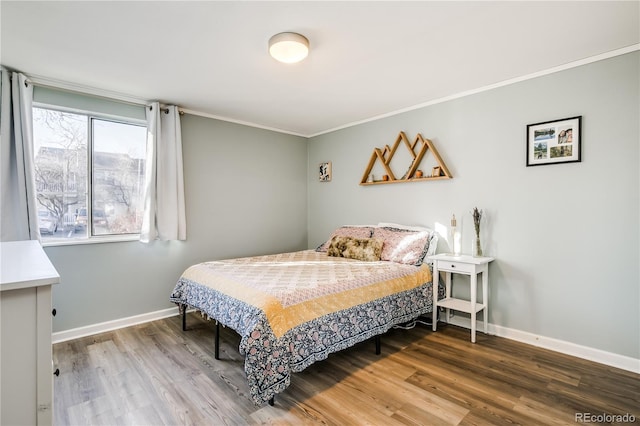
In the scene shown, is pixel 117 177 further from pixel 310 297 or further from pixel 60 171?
pixel 310 297

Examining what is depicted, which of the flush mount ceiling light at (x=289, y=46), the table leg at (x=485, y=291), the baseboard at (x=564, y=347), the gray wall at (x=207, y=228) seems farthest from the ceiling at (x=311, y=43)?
the baseboard at (x=564, y=347)

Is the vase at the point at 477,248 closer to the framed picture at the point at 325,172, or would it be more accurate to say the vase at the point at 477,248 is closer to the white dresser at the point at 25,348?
the framed picture at the point at 325,172

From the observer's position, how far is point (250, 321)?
2.02 metres

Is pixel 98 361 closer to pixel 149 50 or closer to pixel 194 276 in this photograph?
pixel 194 276

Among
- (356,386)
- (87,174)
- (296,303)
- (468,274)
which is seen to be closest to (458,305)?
(468,274)

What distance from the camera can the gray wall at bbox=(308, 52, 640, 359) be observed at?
2406mm

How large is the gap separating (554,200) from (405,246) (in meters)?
1.37

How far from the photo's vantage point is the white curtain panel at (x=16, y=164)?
2.62 metres

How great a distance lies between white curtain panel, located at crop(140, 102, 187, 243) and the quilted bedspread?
29.0 inches

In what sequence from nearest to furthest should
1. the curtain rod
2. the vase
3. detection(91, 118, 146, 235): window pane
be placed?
the curtain rod → the vase → detection(91, 118, 146, 235): window pane

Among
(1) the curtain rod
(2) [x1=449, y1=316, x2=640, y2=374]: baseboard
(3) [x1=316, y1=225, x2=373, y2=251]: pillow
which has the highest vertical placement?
(1) the curtain rod

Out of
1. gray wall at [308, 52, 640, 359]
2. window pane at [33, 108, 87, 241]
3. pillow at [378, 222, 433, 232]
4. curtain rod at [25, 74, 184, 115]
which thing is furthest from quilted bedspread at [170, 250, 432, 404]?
curtain rod at [25, 74, 184, 115]

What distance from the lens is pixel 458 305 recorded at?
3043mm

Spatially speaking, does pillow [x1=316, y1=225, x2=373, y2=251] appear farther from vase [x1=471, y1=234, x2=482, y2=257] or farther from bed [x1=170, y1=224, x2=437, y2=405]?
vase [x1=471, y1=234, x2=482, y2=257]
